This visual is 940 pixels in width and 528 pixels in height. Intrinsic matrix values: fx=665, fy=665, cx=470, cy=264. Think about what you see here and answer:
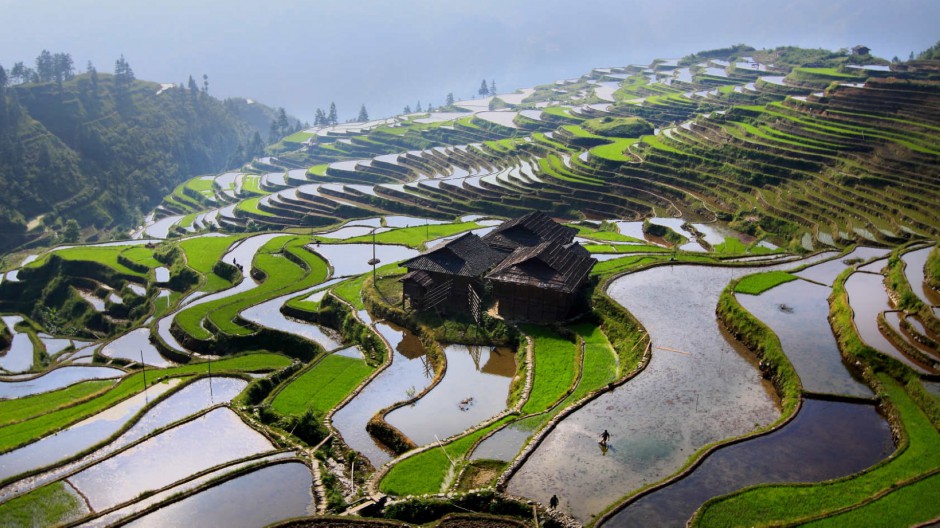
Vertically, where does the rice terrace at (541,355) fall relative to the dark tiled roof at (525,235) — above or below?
below

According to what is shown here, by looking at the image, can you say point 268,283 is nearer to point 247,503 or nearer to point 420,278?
point 420,278

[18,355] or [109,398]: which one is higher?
[109,398]

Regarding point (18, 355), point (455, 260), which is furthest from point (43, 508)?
point (18, 355)

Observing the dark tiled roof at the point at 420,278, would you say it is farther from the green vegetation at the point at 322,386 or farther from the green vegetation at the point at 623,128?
the green vegetation at the point at 623,128

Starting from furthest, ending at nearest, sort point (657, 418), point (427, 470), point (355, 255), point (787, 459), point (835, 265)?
point (355, 255) → point (835, 265) → point (657, 418) → point (427, 470) → point (787, 459)

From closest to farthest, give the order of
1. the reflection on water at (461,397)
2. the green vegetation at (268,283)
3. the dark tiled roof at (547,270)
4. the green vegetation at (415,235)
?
the reflection on water at (461,397) → the dark tiled roof at (547,270) → the green vegetation at (268,283) → the green vegetation at (415,235)

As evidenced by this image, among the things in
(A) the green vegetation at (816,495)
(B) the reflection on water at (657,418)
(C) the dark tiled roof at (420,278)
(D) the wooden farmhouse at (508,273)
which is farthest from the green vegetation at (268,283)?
(A) the green vegetation at (816,495)

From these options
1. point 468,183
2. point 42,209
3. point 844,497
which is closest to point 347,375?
point 844,497
